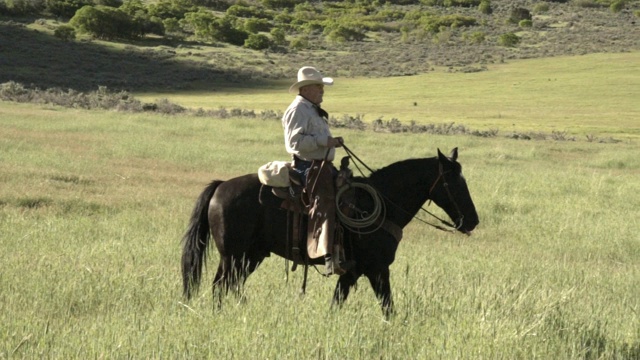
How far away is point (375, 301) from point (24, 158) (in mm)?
13524

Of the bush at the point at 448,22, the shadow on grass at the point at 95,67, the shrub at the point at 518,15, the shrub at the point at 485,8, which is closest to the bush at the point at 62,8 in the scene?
the shadow on grass at the point at 95,67

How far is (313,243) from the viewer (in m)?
7.97

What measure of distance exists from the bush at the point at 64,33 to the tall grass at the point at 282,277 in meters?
48.1

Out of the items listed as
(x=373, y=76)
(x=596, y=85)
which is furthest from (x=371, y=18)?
(x=596, y=85)

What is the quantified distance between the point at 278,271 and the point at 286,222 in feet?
6.16

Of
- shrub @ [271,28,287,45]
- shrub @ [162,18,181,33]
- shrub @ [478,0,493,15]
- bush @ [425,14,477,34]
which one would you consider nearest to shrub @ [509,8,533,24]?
bush @ [425,14,477,34]

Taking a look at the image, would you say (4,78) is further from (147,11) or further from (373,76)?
(147,11)

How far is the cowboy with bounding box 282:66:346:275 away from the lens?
25.8 feet

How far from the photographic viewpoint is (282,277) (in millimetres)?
9586

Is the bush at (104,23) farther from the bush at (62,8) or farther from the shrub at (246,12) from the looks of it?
the shrub at (246,12)

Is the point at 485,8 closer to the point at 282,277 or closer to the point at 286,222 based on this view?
the point at 282,277

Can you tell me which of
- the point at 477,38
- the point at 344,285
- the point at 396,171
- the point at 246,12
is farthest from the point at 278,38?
the point at 344,285

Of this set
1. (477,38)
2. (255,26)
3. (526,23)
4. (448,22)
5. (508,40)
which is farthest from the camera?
(448,22)

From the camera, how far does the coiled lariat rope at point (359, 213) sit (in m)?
8.00
